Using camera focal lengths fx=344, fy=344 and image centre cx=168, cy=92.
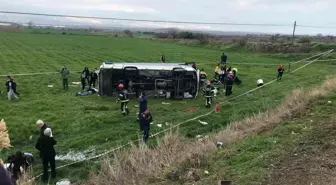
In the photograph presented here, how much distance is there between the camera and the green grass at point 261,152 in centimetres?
712

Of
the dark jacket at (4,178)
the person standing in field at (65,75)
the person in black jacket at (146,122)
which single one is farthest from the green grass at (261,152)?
the person standing in field at (65,75)

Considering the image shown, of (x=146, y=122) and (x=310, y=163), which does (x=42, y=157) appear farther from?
(x=310, y=163)

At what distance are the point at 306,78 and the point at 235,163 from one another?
20821 millimetres

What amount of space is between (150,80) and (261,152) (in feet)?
36.8

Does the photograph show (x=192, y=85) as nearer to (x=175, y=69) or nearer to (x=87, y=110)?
(x=175, y=69)

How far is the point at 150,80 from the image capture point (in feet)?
61.8

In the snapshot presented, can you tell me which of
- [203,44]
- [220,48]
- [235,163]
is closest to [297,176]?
[235,163]

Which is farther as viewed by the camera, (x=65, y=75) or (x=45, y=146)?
(x=65, y=75)

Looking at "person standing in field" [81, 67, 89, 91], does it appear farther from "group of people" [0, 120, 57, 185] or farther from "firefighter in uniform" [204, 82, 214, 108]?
"group of people" [0, 120, 57, 185]

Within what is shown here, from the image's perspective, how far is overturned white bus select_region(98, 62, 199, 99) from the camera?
60.8 ft

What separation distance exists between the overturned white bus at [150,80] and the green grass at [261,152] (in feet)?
28.4

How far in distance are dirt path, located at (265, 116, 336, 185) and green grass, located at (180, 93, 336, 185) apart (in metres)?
0.05

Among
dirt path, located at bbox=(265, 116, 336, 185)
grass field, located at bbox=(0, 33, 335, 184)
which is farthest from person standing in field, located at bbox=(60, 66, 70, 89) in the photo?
dirt path, located at bbox=(265, 116, 336, 185)

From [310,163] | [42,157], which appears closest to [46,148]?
[42,157]
